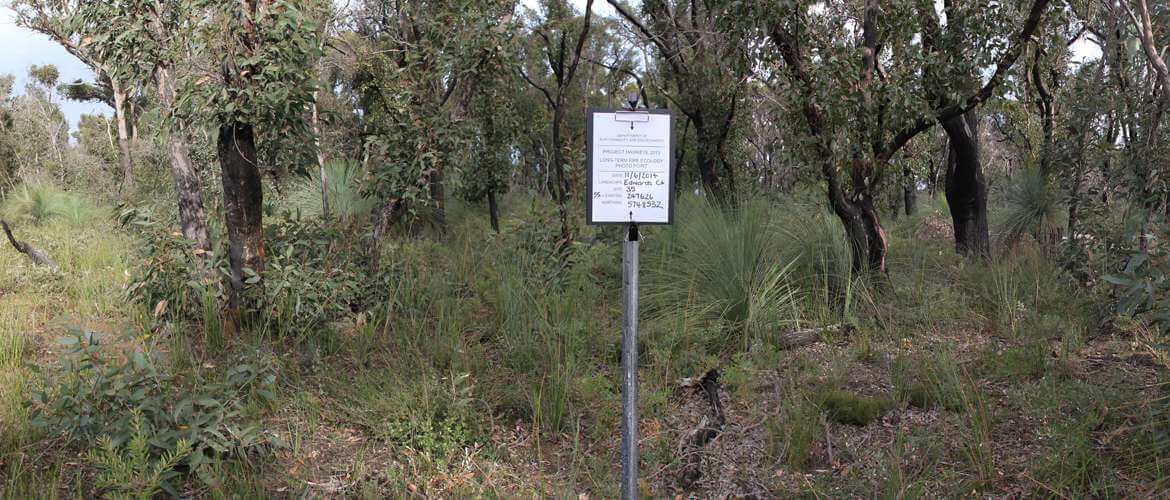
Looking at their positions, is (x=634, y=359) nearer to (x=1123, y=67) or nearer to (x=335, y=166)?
(x=1123, y=67)

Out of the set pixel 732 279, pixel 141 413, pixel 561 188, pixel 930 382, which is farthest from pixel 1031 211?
pixel 141 413

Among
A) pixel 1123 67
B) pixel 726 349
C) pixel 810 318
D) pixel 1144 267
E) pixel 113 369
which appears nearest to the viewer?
pixel 1144 267

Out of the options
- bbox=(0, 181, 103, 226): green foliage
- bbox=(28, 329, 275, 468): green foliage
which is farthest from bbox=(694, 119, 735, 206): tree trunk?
bbox=(0, 181, 103, 226): green foliage

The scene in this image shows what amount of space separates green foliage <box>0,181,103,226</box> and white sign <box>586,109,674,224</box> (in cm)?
1053

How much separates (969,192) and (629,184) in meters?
7.41

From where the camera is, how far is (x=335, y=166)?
34.0 feet

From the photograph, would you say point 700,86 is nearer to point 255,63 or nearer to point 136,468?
point 255,63

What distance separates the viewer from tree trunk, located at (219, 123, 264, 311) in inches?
199

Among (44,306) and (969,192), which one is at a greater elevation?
(969,192)

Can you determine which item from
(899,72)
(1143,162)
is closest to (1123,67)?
(1143,162)

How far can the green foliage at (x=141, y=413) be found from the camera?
136 inches

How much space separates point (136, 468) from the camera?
3350mm

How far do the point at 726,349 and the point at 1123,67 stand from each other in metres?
5.51

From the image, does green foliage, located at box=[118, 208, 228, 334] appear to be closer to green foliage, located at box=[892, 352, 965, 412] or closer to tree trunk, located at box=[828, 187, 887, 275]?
green foliage, located at box=[892, 352, 965, 412]
